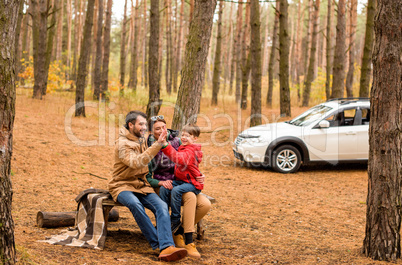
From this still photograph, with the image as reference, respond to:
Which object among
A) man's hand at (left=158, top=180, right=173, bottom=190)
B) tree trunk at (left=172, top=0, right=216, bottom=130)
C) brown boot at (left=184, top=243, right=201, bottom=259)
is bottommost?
brown boot at (left=184, top=243, right=201, bottom=259)

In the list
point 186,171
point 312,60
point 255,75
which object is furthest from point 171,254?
point 312,60

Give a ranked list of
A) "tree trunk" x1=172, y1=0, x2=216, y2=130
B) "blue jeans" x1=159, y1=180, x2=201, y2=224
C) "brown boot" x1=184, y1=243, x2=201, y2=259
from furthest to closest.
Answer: "tree trunk" x1=172, y1=0, x2=216, y2=130
"blue jeans" x1=159, y1=180, x2=201, y2=224
"brown boot" x1=184, y1=243, x2=201, y2=259

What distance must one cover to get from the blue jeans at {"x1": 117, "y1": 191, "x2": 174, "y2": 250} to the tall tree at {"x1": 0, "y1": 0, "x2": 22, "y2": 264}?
1.52 metres

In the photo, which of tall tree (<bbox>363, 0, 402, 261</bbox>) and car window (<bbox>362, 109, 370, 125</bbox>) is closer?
tall tree (<bbox>363, 0, 402, 261</bbox>)

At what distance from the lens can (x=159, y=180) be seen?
5012 millimetres

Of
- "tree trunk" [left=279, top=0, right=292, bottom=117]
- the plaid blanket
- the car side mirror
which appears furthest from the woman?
"tree trunk" [left=279, top=0, right=292, bottom=117]

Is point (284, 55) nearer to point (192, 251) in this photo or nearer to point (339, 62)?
point (339, 62)

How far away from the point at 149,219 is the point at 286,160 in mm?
6197

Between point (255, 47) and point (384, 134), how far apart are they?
11.2m

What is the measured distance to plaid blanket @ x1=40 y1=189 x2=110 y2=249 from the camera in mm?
4561

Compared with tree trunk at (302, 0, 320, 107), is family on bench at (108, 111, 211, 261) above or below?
below

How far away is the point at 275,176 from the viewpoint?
9820 mm

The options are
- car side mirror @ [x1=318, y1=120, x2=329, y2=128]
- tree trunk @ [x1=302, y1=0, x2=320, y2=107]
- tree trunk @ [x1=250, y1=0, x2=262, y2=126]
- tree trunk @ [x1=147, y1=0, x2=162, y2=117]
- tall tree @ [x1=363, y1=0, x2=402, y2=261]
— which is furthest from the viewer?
tree trunk @ [x1=302, y1=0, x2=320, y2=107]

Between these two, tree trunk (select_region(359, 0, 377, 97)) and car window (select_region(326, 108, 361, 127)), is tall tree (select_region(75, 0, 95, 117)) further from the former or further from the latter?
tree trunk (select_region(359, 0, 377, 97))
